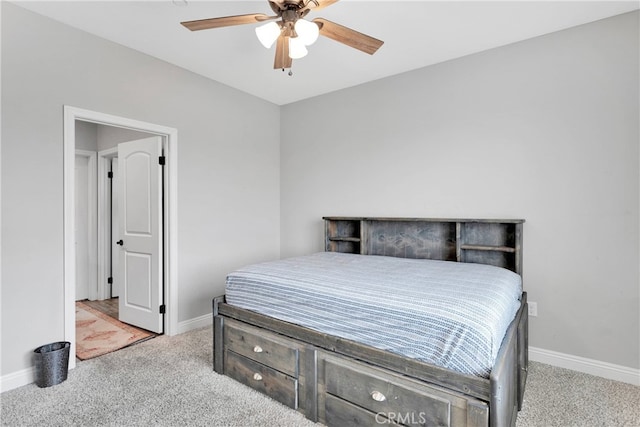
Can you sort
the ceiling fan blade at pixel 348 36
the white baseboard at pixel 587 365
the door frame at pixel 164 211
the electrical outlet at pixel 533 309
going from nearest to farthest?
the ceiling fan blade at pixel 348 36
the white baseboard at pixel 587 365
the door frame at pixel 164 211
the electrical outlet at pixel 533 309

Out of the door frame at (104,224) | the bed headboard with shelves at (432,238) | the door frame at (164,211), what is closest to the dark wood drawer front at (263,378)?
the door frame at (164,211)

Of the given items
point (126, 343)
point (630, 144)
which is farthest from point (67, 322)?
point (630, 144)

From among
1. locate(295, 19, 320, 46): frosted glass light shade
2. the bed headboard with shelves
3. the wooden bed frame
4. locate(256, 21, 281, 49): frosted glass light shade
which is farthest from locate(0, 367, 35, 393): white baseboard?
locate(295, 19, 320, 46): frosted glass light shade

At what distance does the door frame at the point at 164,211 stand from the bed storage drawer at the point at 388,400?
2066mm

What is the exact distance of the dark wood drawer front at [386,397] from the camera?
4.89ft

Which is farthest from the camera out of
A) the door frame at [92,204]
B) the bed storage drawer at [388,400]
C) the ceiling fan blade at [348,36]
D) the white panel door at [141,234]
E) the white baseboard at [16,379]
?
the door frame at [92,204]

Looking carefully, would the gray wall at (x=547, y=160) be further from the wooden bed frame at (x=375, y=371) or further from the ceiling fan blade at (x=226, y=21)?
the ceiling fan blade at (x=226, y=21)

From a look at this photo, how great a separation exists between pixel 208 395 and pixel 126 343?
4.55 feet

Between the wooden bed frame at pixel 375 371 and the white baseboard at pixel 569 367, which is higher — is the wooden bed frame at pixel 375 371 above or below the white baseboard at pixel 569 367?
above

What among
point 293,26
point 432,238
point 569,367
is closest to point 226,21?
point 293,26

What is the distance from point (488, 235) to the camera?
9.41 feet

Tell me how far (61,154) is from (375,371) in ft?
8.77

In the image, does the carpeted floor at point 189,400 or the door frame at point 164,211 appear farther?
the door frame at point 164,211

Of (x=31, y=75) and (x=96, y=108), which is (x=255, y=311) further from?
(x=31, y=75)
